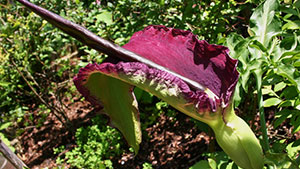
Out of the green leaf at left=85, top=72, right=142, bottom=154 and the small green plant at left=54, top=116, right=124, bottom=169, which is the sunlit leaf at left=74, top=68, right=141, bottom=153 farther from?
the small green plant at left=54, top=116, right=124, bottom=169

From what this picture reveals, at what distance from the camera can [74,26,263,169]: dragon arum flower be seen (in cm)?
50

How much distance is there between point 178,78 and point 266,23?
1.07 ft

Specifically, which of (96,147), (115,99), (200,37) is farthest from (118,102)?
(96,147)

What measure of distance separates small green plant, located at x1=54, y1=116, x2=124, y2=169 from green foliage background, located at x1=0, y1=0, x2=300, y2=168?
38 mm

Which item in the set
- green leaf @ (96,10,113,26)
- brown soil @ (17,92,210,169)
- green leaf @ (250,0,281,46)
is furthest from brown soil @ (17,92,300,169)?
green leaf @ (250,0,281,46)

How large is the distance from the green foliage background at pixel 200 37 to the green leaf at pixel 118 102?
9.2 inches

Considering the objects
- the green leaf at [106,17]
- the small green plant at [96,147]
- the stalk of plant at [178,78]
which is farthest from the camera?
the small green plant at [96,147]

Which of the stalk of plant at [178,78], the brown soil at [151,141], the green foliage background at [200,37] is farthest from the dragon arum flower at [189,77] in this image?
the brown soil at [151,141]

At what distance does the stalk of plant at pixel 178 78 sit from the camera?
50cm

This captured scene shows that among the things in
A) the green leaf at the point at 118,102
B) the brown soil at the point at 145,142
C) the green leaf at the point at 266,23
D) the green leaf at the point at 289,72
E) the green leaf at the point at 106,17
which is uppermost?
the green leaf at the point at 266,23

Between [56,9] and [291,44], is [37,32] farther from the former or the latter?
[291,44]

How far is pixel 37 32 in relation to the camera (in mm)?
1714

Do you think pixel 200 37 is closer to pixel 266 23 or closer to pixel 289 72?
pixel 266 23

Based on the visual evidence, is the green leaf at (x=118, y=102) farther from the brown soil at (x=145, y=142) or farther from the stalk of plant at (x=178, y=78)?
the brown soil at (x=145, y=142)
